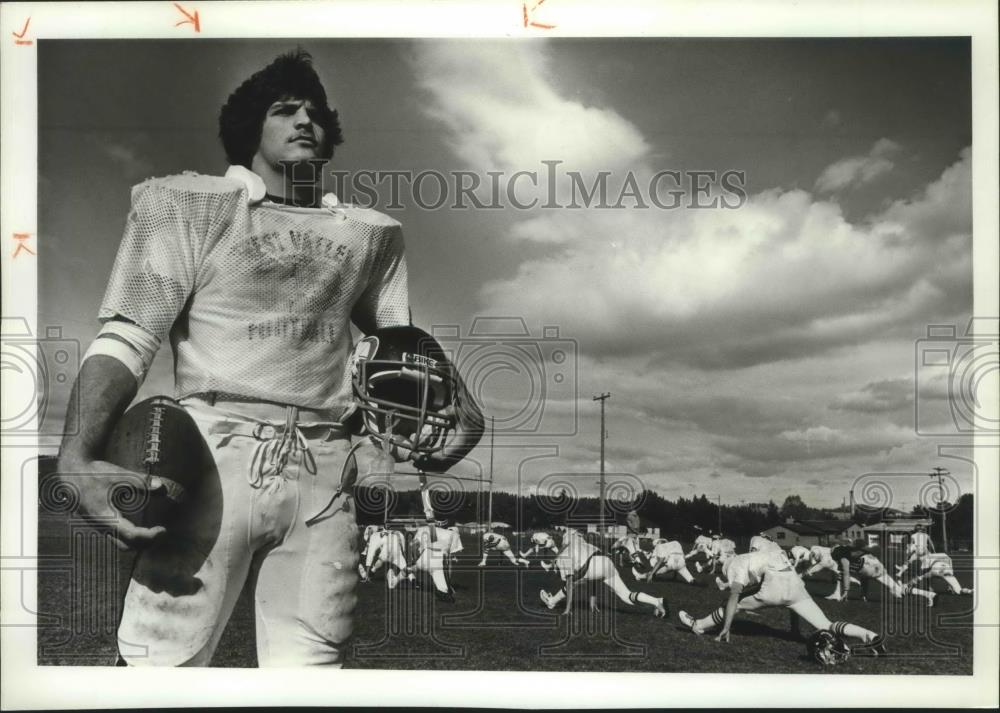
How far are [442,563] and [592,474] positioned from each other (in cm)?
77

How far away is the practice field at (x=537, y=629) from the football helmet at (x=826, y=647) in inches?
1.4

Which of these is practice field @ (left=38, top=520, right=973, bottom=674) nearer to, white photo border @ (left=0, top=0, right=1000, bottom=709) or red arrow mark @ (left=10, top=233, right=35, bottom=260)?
white photo border @ (left=0, top=0, right=1000, bottom=709)

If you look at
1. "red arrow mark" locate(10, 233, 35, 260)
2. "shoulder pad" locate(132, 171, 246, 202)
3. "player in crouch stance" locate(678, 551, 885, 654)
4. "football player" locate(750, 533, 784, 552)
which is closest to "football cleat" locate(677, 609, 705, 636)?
"player in crouch stance" locate(678, 551, 885, 654)

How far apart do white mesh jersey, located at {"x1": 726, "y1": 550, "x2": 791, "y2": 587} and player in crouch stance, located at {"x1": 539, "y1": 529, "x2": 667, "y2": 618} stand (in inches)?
13.4

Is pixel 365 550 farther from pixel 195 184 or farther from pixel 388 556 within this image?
pixel 195 184

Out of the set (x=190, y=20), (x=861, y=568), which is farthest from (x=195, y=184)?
(x=861, y=568)

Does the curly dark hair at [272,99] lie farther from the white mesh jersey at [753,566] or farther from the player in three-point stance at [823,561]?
the player in three-point stance at [823,561]

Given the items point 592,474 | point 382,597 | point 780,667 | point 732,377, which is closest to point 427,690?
point 382,597

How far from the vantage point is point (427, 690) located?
4.93 m

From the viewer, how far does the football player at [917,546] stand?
4875 millimetres

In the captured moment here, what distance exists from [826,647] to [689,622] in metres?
0.62

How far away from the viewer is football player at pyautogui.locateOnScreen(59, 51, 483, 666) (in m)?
4.76

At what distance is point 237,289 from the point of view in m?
4.77

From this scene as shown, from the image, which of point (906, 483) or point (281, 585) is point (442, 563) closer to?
point (281, 585)
